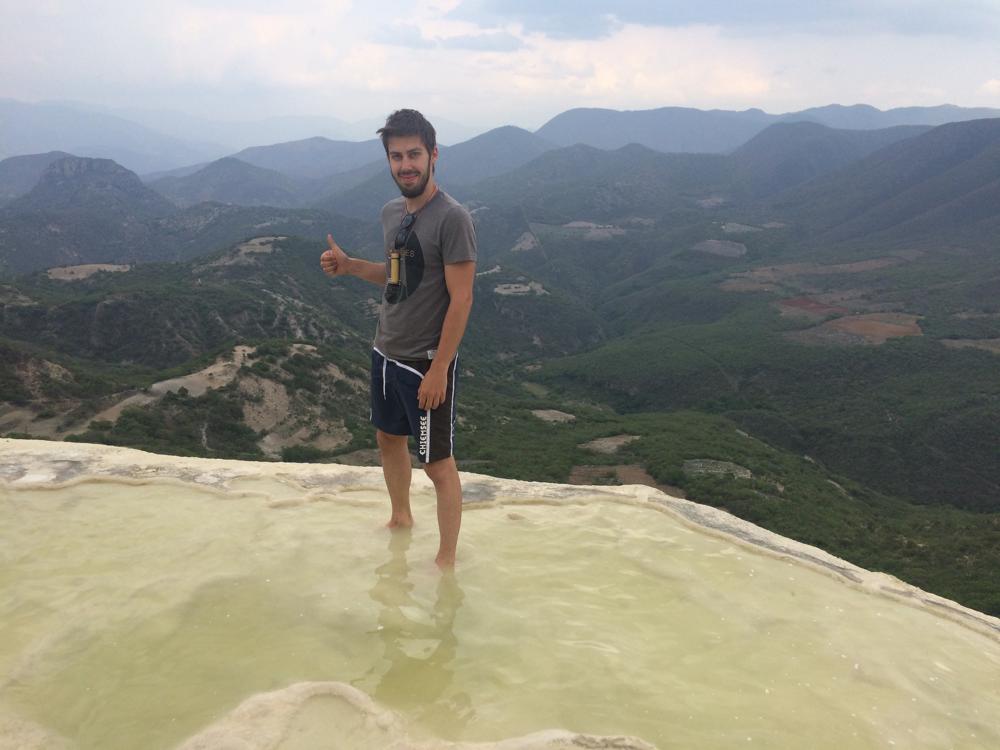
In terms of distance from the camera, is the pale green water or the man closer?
the pale green water

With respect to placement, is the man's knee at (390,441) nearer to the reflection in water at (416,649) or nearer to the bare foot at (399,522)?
the bare foot at (399,522)

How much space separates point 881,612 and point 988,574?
27.9m

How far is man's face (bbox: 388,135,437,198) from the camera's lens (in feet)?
16.0

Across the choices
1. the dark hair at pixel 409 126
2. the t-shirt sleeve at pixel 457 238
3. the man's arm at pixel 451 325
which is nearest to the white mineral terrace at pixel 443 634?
the man's arm at pixel 451 325

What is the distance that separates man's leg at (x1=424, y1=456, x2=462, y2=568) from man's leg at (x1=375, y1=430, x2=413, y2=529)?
2.25ft

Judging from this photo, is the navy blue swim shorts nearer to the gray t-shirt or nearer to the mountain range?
the gray t-shirt

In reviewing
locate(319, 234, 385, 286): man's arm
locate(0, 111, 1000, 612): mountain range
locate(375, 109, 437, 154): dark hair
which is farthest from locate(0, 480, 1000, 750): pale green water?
locate(0, 111, 1000, 612): mountain range

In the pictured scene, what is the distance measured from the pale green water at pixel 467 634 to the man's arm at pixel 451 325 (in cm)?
163

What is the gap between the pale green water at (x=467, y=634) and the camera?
11.6 ft

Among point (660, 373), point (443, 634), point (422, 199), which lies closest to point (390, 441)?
point (443, 634)

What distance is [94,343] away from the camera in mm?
69938

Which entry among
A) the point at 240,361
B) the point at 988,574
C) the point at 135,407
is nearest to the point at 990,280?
the point at 988,574

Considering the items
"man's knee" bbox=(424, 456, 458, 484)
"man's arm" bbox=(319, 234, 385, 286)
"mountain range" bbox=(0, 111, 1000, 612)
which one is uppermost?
"man's arm" bbox=(319, 234, 385, 286)

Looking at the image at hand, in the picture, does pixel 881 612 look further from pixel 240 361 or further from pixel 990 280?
pixel 990 280
